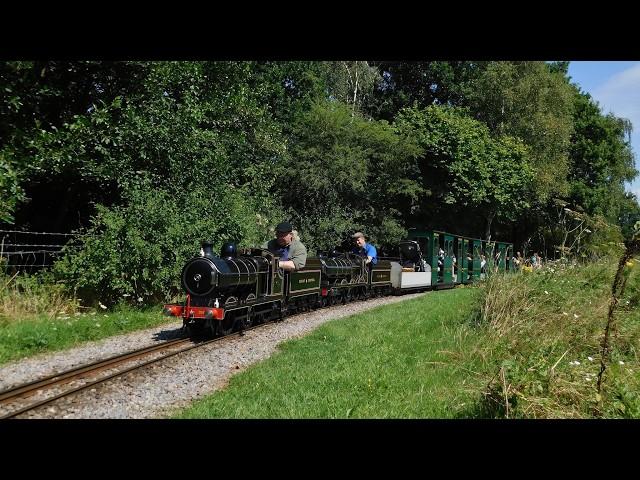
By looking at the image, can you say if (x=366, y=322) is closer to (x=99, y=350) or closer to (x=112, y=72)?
(x=99, y=350)

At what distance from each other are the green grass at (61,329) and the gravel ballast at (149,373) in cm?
29

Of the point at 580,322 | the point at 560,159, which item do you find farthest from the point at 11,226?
the point at 560,159

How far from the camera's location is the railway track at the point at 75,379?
5781 millimetres

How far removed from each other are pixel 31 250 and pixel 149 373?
893 cm

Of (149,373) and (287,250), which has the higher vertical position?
(287,250)

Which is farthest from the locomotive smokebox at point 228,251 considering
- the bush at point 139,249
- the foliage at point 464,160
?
the foliage at point 464,160

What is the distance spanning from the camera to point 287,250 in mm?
12445

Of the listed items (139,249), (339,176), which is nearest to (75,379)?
(139,249)

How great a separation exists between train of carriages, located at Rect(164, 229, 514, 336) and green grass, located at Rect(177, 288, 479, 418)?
152 cm

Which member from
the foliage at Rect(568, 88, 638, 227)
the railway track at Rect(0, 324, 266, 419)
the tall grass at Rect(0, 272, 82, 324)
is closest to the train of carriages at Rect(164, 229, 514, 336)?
the railway track at Rect(0, 324, 266, 419)

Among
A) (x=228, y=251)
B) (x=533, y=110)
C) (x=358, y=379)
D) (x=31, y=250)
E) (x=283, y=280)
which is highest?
(x=533, y=110)

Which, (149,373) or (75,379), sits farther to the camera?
(149,373)

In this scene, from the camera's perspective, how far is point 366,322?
1202 centimetres

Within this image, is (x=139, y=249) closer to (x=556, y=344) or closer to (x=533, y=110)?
(x=556, y=344)
